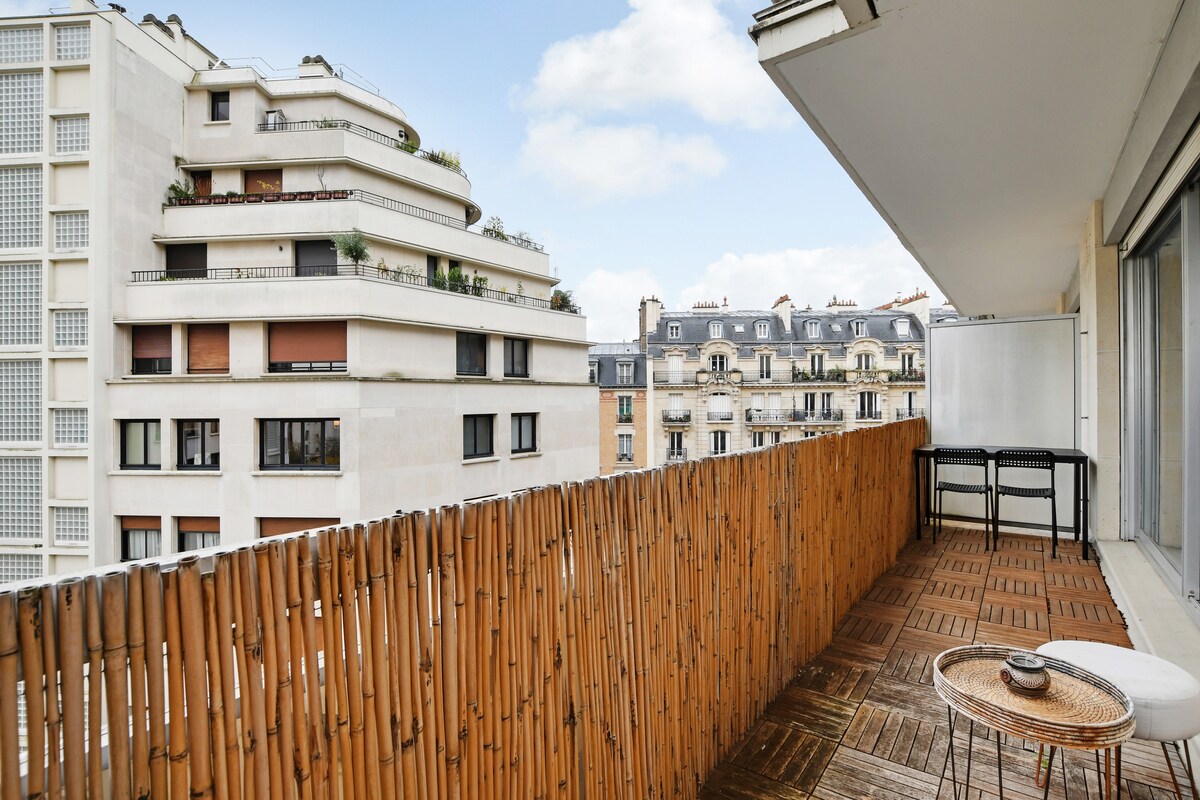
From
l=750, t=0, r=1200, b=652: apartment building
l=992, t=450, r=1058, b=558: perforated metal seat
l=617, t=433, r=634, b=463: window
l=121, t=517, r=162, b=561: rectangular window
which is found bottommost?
l=121, t=517, r=162, b=561: rectangular window

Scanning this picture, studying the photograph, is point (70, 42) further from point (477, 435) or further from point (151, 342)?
point (477, 435)

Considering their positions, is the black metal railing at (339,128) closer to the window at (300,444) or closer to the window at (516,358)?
the window at (516,358)

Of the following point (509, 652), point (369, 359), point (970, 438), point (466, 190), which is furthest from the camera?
point (466, 190)

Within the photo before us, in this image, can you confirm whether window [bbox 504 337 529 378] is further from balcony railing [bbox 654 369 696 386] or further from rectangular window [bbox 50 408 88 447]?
rectangular window [bbox 50 408 88 447]

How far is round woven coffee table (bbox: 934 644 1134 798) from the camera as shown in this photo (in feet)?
4.34

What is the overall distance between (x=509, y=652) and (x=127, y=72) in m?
20.9

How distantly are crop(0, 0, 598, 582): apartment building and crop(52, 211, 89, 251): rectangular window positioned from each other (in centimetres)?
6

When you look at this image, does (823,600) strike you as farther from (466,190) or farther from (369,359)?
(466,190)

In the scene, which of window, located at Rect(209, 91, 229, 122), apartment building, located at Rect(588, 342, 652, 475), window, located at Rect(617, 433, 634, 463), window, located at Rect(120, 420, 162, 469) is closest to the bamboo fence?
window, located at Rect(120, 420, 162, 469)

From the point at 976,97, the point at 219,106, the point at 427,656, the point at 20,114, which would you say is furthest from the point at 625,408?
the point at 427,656

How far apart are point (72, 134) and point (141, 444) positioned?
8615mm

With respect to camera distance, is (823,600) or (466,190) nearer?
(823,600)

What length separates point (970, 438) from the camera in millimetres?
5824

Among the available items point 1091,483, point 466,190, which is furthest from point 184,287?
point 1091,483
